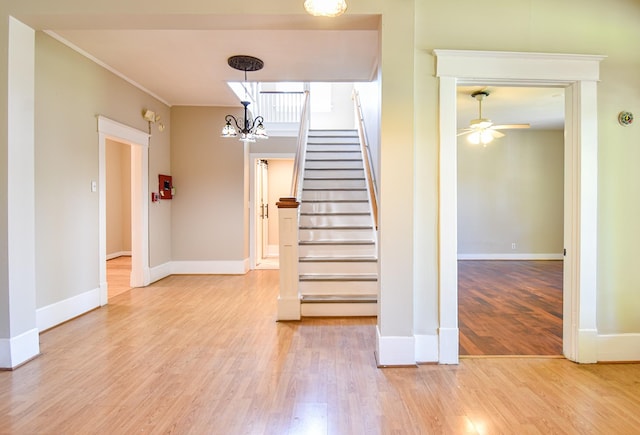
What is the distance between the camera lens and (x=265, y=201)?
802 centimetres

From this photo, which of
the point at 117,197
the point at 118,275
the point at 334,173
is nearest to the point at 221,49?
the point at 334,173

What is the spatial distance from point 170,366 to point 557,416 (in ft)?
8.46

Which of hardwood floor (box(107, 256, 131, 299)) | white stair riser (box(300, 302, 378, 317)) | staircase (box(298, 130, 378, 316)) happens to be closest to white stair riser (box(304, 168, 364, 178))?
staircase (box(298, 130, 378, 316))

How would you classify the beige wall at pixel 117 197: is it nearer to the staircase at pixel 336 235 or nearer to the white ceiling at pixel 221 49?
the white ceiling at pixel 221 49

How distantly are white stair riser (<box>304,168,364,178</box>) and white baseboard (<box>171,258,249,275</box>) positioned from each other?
1.94m

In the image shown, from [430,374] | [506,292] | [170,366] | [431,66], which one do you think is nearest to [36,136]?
[170,366]

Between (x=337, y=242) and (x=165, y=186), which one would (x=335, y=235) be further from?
(x=165, y=186)

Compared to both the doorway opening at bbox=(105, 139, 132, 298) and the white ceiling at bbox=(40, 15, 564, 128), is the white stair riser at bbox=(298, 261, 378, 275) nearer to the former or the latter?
the white ceiling at bbox=(40, 15, 564, 128)

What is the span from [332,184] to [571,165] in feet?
11.4

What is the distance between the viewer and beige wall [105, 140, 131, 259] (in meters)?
7.87

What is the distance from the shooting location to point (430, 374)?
8.14 feet

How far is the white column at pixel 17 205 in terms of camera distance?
Result: 2525 mm

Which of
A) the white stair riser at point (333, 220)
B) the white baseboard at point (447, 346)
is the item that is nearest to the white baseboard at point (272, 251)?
the white stair riser at point (333, 220)

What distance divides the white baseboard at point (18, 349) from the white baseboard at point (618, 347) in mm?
4462
